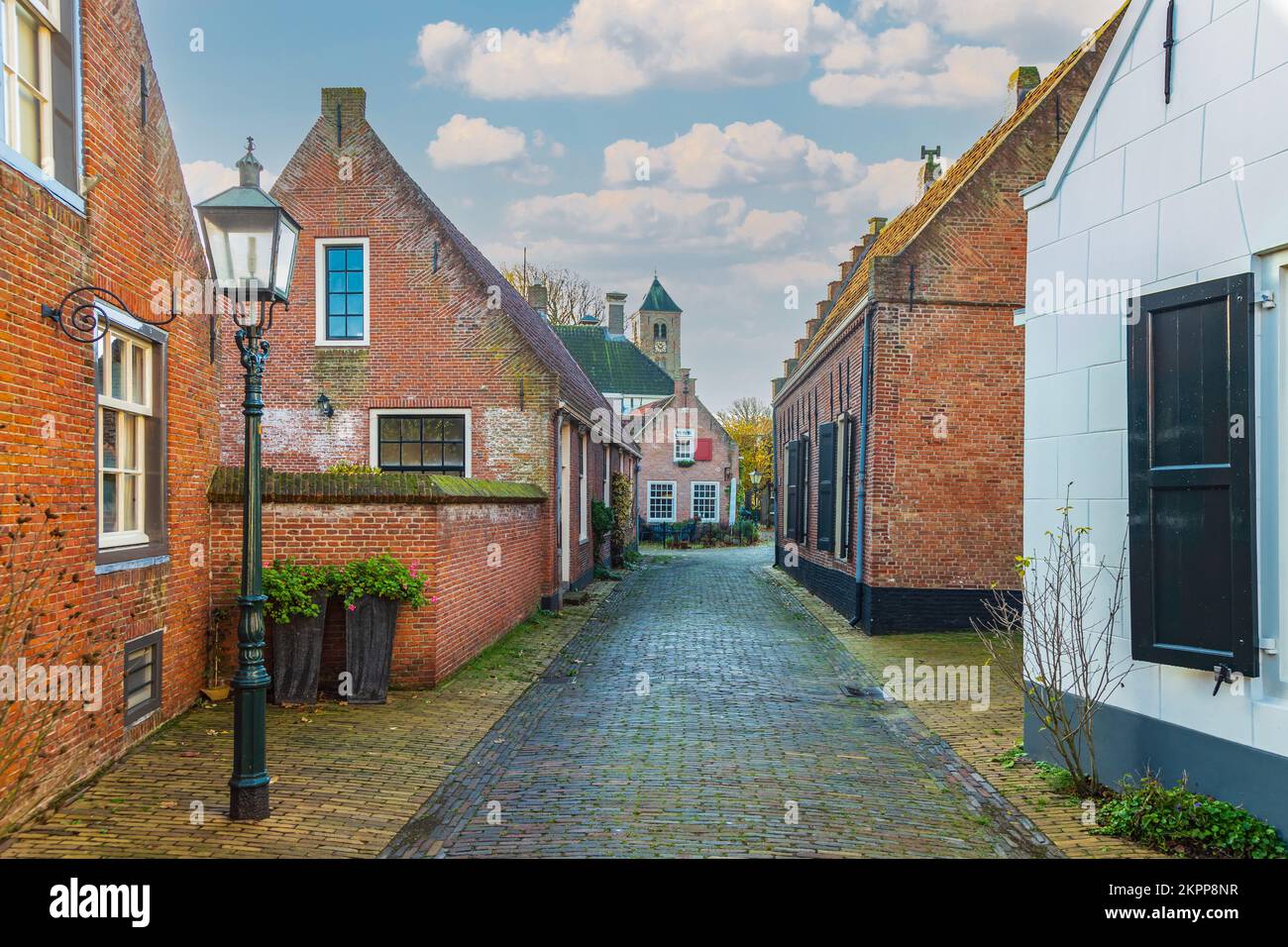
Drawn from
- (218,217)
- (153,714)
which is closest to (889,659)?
(153,714)

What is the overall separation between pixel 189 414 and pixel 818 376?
14157 millimetres

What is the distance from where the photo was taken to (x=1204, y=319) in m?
5.27

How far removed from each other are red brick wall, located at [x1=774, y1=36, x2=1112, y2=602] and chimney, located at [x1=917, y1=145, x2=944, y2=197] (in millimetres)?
7275

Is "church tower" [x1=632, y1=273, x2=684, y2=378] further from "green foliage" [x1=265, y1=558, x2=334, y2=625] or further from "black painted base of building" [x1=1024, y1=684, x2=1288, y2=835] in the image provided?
"black painted base of building" [x1=1024, y1=684, x2=1288, y2=835]

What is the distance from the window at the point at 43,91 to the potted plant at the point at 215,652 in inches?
150

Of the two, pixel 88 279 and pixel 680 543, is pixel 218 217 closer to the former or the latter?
pixel 88 279

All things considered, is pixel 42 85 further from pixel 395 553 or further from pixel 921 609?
pixel 921 609

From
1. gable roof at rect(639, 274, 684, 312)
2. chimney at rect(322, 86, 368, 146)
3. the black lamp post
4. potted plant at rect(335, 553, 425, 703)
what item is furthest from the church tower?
the black lamp post

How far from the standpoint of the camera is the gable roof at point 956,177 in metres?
14.3

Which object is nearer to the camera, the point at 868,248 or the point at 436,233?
the point at 436,233

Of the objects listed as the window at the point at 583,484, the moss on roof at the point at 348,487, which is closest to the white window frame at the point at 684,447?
the window at the point at 583,484

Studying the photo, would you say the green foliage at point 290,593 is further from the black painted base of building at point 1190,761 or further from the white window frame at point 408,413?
the white window frame at point 408,413

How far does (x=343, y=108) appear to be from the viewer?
1580 cm

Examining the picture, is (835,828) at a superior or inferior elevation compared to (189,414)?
inferior
